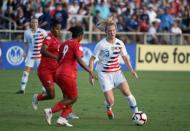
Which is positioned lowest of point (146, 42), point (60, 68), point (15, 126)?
point (146, 42)

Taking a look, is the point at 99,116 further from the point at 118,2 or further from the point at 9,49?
the point at 118,2

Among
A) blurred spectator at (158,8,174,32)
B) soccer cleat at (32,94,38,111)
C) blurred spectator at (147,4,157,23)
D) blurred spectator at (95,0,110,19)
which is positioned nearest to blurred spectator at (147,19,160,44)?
blurred spectator at (147,4,157,23)

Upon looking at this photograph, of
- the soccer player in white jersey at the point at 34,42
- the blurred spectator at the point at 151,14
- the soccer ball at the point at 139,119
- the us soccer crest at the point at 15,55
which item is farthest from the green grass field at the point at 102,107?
the blurred spectator at the point at 151,14

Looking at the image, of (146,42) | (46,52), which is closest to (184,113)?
(46,52)

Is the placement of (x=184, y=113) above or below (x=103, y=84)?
below

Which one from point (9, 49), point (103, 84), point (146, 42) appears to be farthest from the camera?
point (146, 42)

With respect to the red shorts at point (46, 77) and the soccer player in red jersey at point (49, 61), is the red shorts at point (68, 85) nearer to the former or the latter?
the soccer player in red jersey at point (49, 61)

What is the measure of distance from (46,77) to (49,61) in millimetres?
455

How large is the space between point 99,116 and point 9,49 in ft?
52.4

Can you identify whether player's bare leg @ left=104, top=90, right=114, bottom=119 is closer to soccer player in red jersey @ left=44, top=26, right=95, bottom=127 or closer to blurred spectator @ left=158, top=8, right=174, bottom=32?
soccer player in red jersey @ left=44, top=26, right=95, bottom=127

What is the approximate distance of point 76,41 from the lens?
15.2 m

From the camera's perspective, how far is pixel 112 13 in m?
35.6

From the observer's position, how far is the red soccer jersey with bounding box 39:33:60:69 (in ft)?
56.1

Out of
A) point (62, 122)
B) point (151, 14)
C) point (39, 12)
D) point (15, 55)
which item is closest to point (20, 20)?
point (39, 12)
